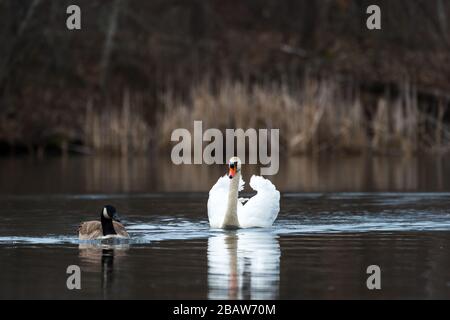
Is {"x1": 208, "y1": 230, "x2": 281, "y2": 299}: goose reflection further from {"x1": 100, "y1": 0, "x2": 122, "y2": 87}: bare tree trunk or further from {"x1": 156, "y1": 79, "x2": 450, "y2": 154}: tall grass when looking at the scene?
{"x1": 100, "y1": 0, "x2": 122, "y2": 87}: bare tree trunk

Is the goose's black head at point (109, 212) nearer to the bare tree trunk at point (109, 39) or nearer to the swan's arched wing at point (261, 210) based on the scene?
the swan's arched wing at point (261, 210)

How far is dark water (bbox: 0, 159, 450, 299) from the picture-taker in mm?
11016

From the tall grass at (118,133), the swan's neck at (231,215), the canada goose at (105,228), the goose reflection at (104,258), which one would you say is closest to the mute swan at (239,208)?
the swan's neck at (231,215)

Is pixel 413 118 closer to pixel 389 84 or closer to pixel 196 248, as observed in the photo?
pixel 389 84

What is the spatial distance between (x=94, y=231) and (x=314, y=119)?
752 inches

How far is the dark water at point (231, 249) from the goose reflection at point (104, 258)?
0.01m

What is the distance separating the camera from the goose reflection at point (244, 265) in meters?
10.8

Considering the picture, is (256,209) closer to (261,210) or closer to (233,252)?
(261,210)

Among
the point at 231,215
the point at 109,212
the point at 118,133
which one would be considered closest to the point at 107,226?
the point at 109,212

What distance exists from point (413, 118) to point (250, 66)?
11.4 metres
